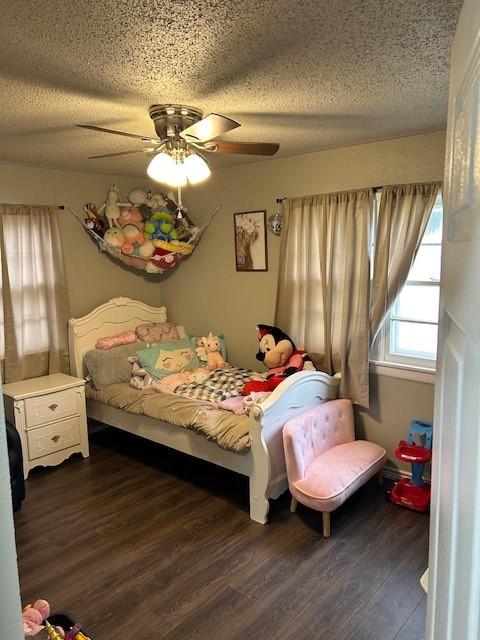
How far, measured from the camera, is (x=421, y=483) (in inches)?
119

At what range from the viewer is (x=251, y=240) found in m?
4.00

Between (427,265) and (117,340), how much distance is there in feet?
8.66

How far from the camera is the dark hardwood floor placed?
2125 millimetres

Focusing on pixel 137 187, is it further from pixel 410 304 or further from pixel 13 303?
pixel 410 304

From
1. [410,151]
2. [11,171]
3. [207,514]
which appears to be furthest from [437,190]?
[11,171]

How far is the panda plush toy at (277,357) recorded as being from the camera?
3.42 metres

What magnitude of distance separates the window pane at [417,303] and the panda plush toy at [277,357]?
0.77m

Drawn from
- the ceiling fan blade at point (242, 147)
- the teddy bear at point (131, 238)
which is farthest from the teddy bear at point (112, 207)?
the ceiling fan blade at point (242, 147)

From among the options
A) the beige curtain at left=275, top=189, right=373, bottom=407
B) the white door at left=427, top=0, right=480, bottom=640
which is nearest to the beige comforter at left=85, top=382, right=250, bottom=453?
the beige curtain at left=275, top=189, right=373, bottom=407

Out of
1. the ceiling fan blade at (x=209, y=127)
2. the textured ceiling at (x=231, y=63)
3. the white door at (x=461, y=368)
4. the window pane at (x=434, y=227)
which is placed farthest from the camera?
the window pane at (x=434, y=227)

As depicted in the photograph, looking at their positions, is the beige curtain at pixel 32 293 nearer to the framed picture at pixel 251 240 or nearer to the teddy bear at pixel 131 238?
the teddy bear at pixel 131 238

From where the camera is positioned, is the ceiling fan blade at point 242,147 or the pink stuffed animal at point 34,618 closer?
the pink stuffed animal at point 34,618

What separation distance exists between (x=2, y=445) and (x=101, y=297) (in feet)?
12.6

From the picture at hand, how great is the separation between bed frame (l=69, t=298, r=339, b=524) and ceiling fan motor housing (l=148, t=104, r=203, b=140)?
160 cm
